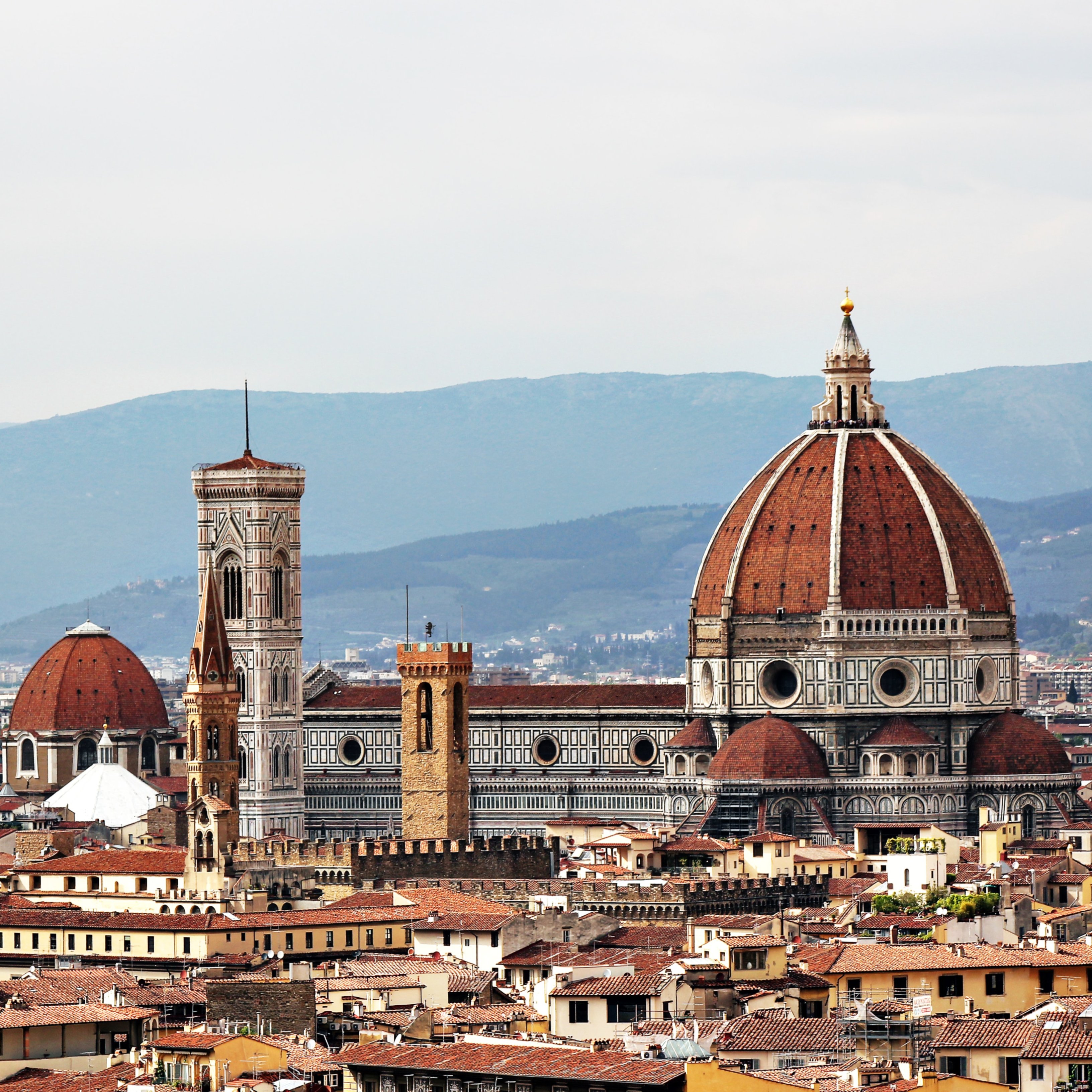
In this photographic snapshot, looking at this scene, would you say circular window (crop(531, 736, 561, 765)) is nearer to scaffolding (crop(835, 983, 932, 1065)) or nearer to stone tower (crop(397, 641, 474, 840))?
stone tower (crop(397, 641, 474, 840))

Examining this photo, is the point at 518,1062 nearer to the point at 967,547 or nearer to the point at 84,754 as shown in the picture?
the point at 967,547

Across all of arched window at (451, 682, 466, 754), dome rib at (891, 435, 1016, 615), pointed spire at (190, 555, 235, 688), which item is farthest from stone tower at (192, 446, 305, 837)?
pointed spire at (190, 555, 235, 688)

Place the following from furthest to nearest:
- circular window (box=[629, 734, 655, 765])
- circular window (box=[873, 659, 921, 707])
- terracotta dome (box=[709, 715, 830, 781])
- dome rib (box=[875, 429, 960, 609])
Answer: circular window (box=[629, 734, 655, 765]) < circular window (box=[873, 659, 921, 707]) < dome rib (box=[875, 429, 960, 609]) < terracotta dome (box=[709, 715, 830, 781])

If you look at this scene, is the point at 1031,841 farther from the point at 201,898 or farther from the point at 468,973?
the point at 468,973

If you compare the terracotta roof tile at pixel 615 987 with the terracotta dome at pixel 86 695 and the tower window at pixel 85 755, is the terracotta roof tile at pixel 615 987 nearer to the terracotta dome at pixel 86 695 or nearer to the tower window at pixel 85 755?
the terracotta dome at pixel 86 695

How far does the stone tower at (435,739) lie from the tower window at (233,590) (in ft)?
68.2

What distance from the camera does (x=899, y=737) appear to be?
125 m

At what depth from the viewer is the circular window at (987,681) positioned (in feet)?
420

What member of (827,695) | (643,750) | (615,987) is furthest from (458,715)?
(615,987)

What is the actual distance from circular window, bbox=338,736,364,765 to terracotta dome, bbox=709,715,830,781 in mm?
16262

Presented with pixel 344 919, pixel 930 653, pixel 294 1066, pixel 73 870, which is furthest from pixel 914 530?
pixel 294 1066

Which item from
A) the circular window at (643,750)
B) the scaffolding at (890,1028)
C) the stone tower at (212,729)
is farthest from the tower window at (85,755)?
the scaffolding at (890,1028)

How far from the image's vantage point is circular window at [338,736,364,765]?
136375 mm

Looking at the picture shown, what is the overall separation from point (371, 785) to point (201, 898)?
161 ft
